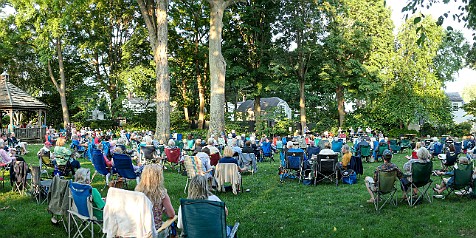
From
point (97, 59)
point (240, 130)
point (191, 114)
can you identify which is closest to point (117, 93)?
point (97, 59)

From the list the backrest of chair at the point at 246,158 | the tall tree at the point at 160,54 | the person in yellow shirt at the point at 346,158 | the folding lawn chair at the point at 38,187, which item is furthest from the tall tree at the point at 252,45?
the folding lawn chair at the point at 38,187

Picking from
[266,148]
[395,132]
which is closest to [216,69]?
[266,148]

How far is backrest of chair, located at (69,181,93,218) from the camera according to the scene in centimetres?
536

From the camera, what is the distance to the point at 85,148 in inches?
670

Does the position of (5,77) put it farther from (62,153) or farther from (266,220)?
(266,220)

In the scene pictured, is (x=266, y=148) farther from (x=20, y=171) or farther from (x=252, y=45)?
(x=252, y=45)

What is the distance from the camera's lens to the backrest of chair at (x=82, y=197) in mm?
5363

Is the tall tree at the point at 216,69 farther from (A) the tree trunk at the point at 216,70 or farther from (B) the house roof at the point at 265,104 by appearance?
(B) the house roof at the point at 265,104

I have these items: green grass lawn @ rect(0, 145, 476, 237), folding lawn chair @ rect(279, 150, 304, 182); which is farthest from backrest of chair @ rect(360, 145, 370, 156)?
green grass lawn @ rect(0, 145, 476, 237)

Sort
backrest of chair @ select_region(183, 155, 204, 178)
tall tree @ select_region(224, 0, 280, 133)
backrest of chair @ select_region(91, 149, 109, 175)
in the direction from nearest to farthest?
backrest of chair @ select_region(183, 155, 204, 178), backrest of chair @ select_region(91, 149, 109, 175), tall tree @ select_region(224, 0, 280, 133)

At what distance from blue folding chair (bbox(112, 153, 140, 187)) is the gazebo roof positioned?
20670 millimetres

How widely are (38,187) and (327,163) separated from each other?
6.56 meters

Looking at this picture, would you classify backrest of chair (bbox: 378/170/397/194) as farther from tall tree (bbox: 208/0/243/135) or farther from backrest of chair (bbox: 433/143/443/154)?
tall tree (bbox: 208/0/243/135)

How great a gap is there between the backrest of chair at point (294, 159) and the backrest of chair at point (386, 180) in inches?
147
